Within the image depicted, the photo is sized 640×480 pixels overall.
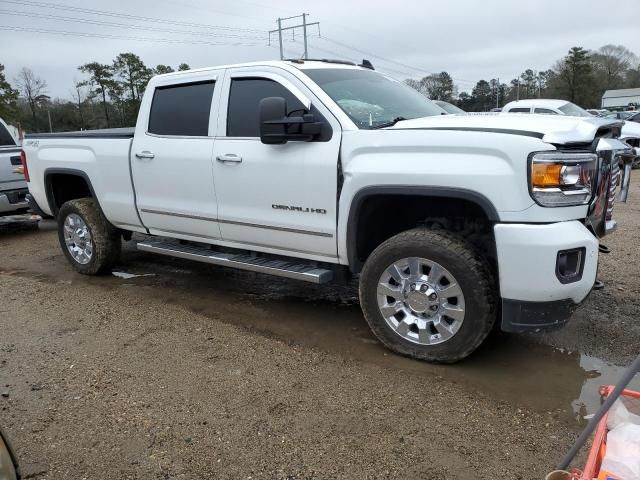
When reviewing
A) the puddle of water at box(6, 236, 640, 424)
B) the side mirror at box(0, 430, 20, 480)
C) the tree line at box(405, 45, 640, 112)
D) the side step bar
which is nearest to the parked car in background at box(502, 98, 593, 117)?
the puddle of water at box(6, 236, 640, 424)

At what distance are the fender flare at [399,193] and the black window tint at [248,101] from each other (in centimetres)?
101

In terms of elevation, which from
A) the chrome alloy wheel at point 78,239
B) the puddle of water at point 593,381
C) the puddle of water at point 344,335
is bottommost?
the puddle of water at point 593,381

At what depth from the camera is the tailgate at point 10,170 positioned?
8023 millimetres

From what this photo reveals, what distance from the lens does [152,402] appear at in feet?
10.7

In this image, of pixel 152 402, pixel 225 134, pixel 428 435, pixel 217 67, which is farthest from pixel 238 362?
pixel 217 67

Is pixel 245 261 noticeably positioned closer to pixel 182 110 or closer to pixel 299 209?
pixel 299 209

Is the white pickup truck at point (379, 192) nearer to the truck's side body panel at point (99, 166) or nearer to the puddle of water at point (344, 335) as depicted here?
the truck's side body panel at point (99, 166)

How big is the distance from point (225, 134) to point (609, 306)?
347cm

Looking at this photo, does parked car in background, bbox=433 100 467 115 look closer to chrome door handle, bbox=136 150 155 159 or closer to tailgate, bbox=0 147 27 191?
chrome door handle, bbox=136 150 155 159

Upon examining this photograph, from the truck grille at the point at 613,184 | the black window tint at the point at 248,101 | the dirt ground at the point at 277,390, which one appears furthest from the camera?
the black window tint at the point at 248,101

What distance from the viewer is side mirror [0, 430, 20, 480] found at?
185 centimetres

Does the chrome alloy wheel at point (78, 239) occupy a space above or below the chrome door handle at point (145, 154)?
below

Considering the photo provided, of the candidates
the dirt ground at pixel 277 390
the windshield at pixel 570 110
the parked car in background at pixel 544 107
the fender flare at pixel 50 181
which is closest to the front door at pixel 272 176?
the dirt ground at pixel 277 390

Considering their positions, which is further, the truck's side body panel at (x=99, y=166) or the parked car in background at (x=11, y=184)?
the parked car in background at (x=11, y=184)
